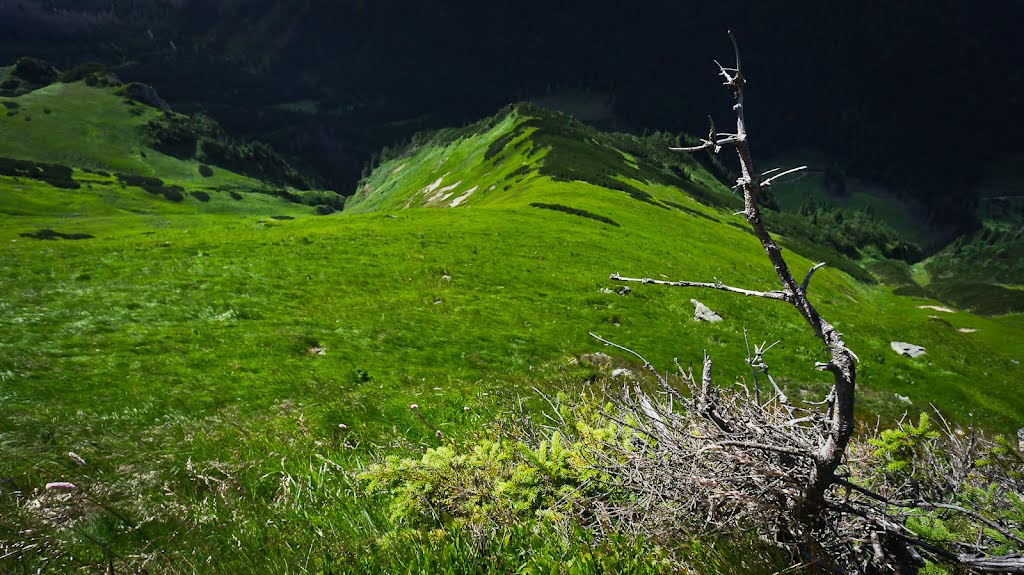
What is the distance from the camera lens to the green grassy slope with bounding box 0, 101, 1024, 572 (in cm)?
454

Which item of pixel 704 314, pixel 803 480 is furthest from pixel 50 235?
pixel 803 480

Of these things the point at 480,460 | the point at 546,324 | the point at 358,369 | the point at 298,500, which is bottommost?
the point at 546,324

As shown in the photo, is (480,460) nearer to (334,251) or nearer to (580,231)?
(334,251)

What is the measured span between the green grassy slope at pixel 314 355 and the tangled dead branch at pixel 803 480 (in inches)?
78.6

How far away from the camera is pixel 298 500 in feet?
14.3

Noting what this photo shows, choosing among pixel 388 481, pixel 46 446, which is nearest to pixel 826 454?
pixel 388 481

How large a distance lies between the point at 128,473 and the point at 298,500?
270cm

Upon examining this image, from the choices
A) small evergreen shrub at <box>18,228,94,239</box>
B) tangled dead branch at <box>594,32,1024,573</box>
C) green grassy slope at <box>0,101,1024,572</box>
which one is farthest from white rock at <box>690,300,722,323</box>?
small evergreen shrub at <box>18,228,94,239</box>

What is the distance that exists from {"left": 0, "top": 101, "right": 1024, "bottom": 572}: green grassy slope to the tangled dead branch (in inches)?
78.6

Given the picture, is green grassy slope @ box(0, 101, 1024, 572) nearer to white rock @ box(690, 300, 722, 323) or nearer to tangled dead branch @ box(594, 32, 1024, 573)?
white rock @ box(690, 300, 722, 323)

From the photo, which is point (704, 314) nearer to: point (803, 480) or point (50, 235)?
point (803, 480)

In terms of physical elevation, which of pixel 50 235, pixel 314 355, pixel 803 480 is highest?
pixel 803 480

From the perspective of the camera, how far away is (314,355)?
47.4 feet

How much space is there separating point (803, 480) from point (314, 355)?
46.2 ft
